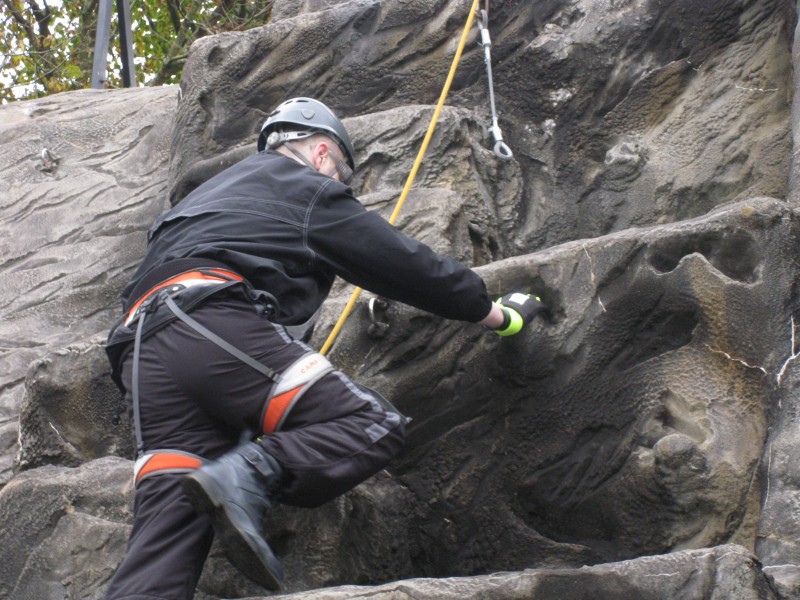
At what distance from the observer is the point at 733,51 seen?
209 inches

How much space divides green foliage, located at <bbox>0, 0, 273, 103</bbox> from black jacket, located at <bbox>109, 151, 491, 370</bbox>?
911 cm

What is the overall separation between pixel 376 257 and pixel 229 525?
94 cm

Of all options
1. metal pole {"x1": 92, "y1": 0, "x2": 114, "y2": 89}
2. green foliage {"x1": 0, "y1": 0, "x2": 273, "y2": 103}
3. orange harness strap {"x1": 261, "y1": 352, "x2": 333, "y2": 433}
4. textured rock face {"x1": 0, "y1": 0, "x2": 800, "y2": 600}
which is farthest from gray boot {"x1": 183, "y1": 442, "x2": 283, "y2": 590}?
green foliage {"x1": 0, "y1": 0, "x2": 273, "y2": 103}

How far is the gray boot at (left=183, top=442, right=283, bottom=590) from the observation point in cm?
277

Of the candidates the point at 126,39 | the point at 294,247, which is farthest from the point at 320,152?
the point at 126,39

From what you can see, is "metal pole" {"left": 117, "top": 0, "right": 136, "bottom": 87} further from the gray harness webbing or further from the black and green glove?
the gray harness webbing

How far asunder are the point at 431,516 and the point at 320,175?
1.37 metres

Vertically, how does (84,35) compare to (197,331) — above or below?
below

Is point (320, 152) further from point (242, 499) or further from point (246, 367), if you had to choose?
point (242, 499)

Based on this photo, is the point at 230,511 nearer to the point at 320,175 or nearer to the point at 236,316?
the point at 236,316

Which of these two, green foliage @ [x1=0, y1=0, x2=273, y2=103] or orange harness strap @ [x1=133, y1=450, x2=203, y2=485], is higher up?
orange harness strap @ [x1=133, y1=450, x2=203, y2=485]

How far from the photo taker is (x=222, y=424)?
10.3 feet

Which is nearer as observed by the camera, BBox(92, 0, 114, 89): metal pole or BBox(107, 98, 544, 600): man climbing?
BBox(107, 98, 544, 600): man climbing

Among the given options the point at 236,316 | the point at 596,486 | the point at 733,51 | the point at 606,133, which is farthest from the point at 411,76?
the point at 236,316
